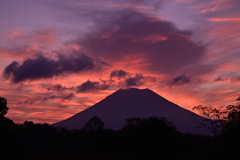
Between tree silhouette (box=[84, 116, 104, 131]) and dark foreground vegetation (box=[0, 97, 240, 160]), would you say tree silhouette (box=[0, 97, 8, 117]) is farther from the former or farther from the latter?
tree silhouette (box=[84, 116, 104, 131])

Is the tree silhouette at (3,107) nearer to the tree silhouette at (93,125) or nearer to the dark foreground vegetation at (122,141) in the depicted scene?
the dark foreground vegetation at (122,141)

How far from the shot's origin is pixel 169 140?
173 ft

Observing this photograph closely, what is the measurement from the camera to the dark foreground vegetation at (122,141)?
50.1 m

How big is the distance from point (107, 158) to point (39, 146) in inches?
1728

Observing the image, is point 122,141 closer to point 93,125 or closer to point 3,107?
point 93,125

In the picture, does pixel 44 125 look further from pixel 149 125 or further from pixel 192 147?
pixel 149 125

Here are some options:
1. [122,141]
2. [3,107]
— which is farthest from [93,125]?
[3,107]

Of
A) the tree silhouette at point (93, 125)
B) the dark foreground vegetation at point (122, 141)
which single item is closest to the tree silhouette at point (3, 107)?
the dark foreground vegetation at point (122, 141)

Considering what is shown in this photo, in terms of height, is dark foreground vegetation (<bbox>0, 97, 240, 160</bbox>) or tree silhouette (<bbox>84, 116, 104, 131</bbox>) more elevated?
tree silhouette (<bbox>84, 116, 104, 131</bbox>)

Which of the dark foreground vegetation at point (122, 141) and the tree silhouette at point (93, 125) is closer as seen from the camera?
the dark foreground vegetation at point (122, 141)

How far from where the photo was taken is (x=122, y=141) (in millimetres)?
78125

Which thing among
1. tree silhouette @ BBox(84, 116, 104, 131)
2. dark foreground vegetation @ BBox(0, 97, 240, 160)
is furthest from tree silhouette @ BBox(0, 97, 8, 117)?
tree silhouette @ BBox(84, 116, 104, 131)

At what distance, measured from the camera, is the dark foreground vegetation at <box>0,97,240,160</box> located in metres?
50.1

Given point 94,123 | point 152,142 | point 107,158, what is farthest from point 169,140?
point 94,123
